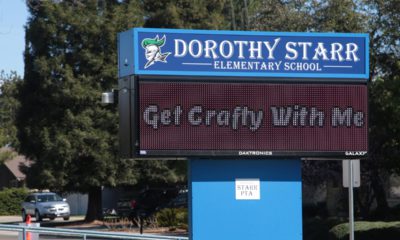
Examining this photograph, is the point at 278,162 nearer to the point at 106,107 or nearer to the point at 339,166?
the point at 339,166

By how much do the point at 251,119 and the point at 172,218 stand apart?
23701 millimetres

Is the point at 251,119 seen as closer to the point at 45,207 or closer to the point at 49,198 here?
the point at 45,207

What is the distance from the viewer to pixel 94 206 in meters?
42.5

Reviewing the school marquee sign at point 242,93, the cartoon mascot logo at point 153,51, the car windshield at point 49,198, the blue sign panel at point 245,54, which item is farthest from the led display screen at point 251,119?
the car windshield at point 49,198

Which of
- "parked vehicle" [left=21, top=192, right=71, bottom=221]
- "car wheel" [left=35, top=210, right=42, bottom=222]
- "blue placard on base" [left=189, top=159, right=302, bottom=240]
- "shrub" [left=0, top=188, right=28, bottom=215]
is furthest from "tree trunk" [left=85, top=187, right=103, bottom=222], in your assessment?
"blue placard on base" [left=189, top=159, right=302, bottom=240]

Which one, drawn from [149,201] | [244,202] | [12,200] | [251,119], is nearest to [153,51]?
[251,119]

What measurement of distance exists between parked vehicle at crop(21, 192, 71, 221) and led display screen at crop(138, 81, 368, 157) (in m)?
35.1

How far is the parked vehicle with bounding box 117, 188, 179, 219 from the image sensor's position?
38812 millimetres

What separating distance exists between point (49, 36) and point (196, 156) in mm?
29086

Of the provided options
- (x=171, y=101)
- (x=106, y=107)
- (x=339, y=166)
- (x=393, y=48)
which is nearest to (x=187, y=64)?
(x=171, y=101)

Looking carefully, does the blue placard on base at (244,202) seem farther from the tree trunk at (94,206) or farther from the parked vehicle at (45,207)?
the parked vehicle at (45,207)

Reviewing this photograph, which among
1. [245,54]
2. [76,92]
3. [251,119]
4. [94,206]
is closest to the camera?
[251,119]

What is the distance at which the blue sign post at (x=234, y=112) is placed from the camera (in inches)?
472

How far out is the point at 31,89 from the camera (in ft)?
135
